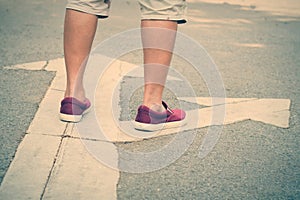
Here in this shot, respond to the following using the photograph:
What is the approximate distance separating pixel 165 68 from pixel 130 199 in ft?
2.73

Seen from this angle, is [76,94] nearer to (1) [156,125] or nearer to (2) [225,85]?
(1) [156,125]

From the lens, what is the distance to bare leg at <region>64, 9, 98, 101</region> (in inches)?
94.7

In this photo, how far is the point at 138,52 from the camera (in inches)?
154

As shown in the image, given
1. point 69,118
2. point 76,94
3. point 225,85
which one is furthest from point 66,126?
point 225,85

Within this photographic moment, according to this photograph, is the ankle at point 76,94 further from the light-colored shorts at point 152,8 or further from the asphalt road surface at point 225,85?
the light-colored shorts at point 152,8

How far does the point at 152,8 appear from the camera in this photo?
235 centimetres

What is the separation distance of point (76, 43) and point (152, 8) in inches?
16.3

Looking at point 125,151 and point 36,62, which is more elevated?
point 125,151

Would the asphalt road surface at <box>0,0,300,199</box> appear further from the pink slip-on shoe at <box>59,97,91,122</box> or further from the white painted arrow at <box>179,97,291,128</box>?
the pink slip-on shoe at <box>59,97,91,122</box>

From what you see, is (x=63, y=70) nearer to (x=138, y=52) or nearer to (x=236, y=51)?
(x=138, y=52)

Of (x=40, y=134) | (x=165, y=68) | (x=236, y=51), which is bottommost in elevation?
(x=236, y=51)

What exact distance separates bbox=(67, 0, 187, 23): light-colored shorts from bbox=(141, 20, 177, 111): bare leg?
0.03 metres

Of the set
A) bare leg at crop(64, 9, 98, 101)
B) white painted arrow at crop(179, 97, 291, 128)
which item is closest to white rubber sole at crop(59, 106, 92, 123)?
bare leg at crop(64, 9, 98, 101)

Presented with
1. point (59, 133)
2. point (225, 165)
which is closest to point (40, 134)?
point (59, 133)
